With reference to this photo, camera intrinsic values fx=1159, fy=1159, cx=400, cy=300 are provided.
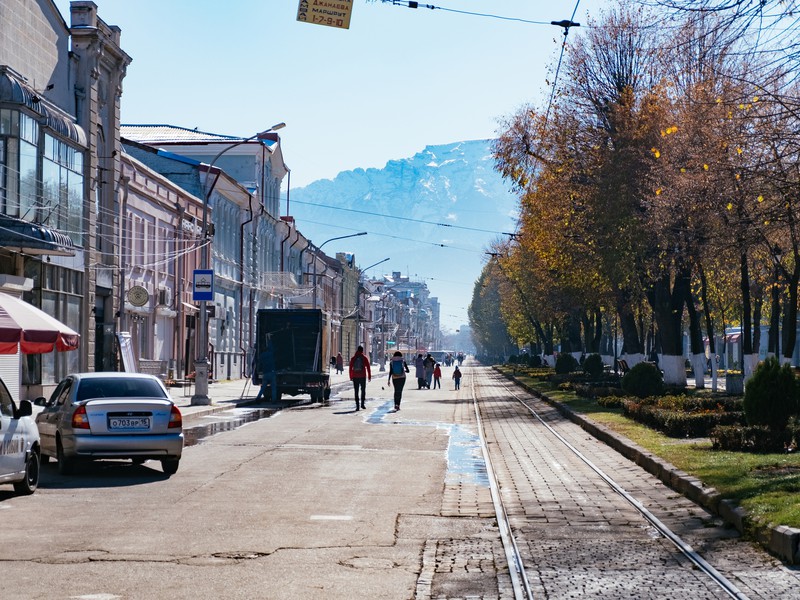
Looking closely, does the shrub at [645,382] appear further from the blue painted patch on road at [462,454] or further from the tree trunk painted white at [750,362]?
the blue painted patch on road at [462,454]

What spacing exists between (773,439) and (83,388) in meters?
9.93

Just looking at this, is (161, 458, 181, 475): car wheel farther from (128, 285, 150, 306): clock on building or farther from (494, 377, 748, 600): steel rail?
(128, 285, 150, 306): clock on building

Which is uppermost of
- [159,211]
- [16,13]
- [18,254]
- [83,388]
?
[16,13]

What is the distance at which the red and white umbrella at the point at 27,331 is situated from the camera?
21359 mm

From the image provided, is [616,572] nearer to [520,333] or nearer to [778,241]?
[778,241]

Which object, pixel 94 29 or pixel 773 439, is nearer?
pixel 773 439

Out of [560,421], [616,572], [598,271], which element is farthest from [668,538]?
[598,271]

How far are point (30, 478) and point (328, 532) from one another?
178 inches

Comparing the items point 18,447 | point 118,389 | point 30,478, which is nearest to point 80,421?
point 118,389

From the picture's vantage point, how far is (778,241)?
32.3 m

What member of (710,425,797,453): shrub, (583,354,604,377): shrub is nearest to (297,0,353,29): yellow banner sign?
(710,425,797,453): shrub

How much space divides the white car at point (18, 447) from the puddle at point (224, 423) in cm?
779

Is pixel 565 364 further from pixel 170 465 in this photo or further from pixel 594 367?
pixel 170 465

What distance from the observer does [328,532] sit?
34.9ft
